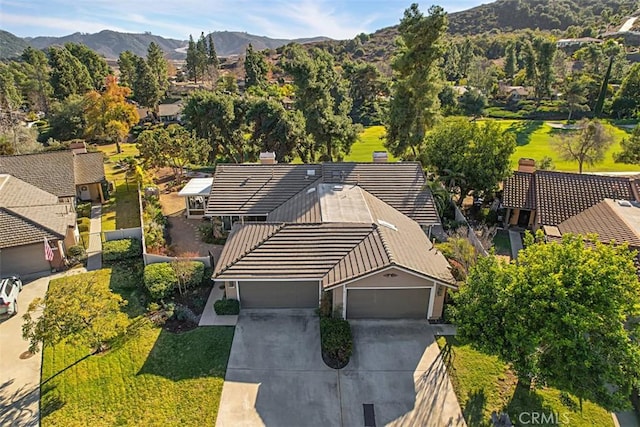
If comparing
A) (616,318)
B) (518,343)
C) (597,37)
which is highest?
(597,37)

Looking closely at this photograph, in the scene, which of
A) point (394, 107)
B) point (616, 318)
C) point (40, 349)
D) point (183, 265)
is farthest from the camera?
point (394, 107)

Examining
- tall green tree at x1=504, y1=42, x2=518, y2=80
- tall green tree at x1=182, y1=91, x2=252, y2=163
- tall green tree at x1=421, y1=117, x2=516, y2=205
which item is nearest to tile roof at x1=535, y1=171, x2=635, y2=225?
tall green tree at x1=421, y1=117, x2=516, y2=205

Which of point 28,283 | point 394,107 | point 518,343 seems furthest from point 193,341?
point 394,107

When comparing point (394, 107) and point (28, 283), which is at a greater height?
point (394, 107)

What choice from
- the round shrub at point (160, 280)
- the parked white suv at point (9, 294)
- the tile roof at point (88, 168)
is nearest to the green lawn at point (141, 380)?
the round shrub at point (160, 280)

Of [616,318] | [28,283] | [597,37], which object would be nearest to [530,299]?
[616,318]

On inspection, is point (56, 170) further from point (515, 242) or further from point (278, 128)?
point (515, 242)

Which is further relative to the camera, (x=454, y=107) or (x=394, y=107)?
(x=454, y=107)

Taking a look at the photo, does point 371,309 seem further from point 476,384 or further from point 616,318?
point 616,318

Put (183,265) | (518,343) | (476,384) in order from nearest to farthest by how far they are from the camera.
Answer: (518,343) → (476,384) → (183,265)
